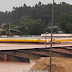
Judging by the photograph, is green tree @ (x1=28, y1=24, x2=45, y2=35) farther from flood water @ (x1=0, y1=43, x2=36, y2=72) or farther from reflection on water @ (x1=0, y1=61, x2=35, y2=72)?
reflection on water @ (x1=0, y1=61, x2=35, y2=72)

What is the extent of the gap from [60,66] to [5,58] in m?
7.75

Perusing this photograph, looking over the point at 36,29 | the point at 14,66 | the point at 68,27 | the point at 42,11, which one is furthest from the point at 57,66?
the point at 42,11

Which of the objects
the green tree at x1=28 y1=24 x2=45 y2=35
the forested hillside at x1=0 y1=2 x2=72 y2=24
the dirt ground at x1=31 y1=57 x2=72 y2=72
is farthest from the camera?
the forested hillside at x1=0 y1=2 x2=72 y2=24

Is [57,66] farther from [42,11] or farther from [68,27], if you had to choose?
[42,11]

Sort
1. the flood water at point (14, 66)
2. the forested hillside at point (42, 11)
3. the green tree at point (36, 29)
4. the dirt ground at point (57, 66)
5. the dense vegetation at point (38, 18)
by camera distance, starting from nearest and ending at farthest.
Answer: the dirt ground at point (57, 66), the flood water at point (14, 66), the green tree at point (36, 29), the dense vegetation at point (38, 18), the forested hillside at point (42, 11)

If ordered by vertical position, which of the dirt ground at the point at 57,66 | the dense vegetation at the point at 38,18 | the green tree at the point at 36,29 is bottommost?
the dirt ground at the point at 57,66

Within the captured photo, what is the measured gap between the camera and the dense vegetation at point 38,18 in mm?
43694

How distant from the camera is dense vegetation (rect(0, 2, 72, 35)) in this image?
43.7 metres

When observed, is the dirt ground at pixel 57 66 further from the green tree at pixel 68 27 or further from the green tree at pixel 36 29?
the green tree at pixel 68 27

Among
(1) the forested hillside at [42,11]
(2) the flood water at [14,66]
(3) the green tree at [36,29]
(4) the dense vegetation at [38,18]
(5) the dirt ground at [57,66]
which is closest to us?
(5) the dirt ground at [57,66]

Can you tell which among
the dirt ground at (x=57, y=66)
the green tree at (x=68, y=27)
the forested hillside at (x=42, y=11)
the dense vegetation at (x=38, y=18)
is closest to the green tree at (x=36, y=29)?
the dense vegetation at (x=38, y=18)

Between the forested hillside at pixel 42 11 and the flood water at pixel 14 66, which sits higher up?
the forested hillside at pixel 42 11

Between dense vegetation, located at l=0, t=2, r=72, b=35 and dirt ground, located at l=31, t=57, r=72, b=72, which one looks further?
dense vegetation, located at l=0, t=2, r=72, b=35

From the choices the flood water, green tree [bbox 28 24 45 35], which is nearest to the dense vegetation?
green tree [bbox 28 24 45 35]
